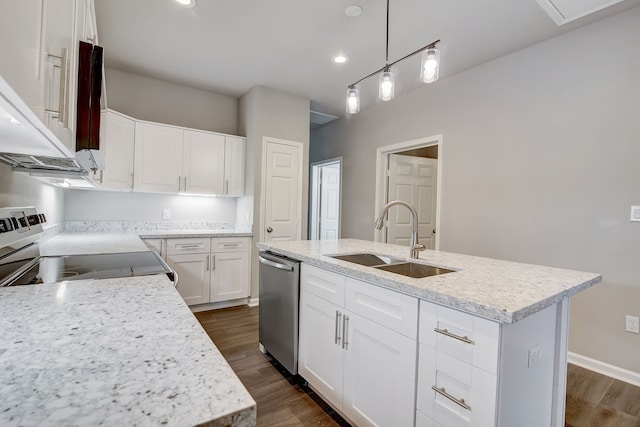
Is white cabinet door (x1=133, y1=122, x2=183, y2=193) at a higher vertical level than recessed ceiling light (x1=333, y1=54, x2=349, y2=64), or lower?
lower

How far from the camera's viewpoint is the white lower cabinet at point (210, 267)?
10.7 ft

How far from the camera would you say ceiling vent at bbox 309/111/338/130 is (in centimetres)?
480

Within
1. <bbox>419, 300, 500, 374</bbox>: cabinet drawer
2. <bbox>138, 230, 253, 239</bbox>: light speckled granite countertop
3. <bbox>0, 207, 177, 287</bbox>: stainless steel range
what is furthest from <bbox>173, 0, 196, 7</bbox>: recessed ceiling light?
<bbox>419, 300, 500, 374</bbox>: cabinet drawer

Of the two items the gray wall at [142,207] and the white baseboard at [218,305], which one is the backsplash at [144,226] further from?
the white baseboard at [218,305]

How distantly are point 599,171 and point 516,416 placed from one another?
213 centimetres

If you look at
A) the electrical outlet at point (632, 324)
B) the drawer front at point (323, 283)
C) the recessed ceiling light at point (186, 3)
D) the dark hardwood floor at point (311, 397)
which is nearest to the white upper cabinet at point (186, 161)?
the recessed ceiling light at point (186, 3)

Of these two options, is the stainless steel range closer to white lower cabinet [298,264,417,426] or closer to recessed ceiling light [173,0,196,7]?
white lower cabinet [298,264,417,426]

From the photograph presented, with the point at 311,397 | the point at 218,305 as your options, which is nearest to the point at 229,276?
the point at 218,305

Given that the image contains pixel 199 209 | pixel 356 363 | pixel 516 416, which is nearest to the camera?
pixel 516 416

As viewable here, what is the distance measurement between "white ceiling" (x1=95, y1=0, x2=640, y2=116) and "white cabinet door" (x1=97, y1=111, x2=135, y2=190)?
664 mm

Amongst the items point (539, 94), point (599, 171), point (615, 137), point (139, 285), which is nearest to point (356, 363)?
point (139, 285)

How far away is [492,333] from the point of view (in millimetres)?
1006

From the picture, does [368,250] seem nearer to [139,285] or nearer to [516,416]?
[516,416]

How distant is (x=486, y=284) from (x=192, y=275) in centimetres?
294
